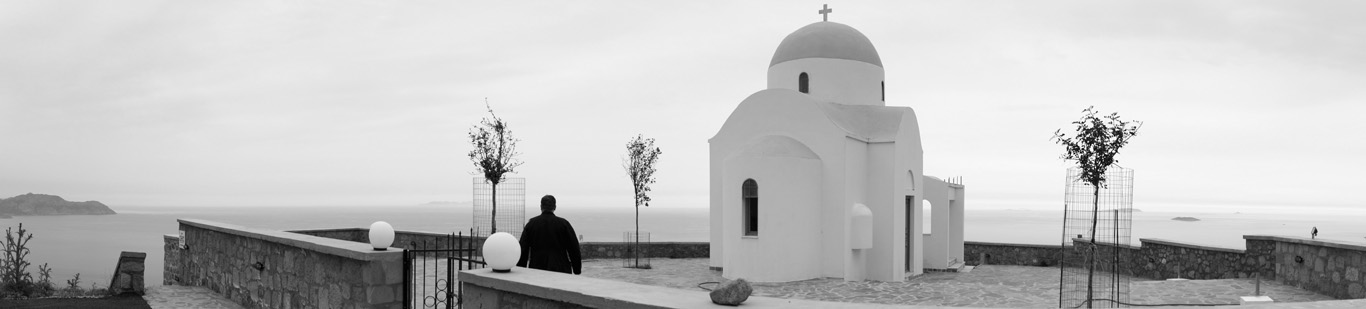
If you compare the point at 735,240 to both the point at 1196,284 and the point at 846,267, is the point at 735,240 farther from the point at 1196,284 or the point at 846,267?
the point at 1196,284

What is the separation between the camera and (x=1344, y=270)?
12.3 meters

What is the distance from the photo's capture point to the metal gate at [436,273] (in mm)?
7188

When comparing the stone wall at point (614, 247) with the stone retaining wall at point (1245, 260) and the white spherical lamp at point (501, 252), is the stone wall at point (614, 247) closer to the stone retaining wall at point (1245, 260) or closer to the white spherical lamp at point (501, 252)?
the stone retaining wall at point (1245, 260)

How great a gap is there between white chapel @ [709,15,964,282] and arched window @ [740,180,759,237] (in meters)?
0.03

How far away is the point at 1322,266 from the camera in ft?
42.5

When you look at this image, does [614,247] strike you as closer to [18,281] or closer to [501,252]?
[18,281]

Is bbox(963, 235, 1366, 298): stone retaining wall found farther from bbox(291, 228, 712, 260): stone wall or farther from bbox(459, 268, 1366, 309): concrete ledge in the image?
bbox(459, 268, 1366, 309): concrete ledge

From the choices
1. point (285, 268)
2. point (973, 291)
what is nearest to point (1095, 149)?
point (973, 291)

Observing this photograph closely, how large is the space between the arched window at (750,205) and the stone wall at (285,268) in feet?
27.4

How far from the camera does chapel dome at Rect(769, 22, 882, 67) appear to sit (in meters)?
18.9

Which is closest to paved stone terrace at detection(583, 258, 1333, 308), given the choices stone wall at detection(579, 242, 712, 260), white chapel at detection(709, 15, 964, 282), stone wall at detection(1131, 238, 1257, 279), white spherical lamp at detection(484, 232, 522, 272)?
white chapel at detection(709, 15, 964, 282)

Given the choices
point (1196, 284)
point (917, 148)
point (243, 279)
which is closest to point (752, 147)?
point (917, 148)

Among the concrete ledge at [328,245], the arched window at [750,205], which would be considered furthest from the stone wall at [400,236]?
the concrete ledge at [328,245]

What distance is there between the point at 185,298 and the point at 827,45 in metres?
13.3
